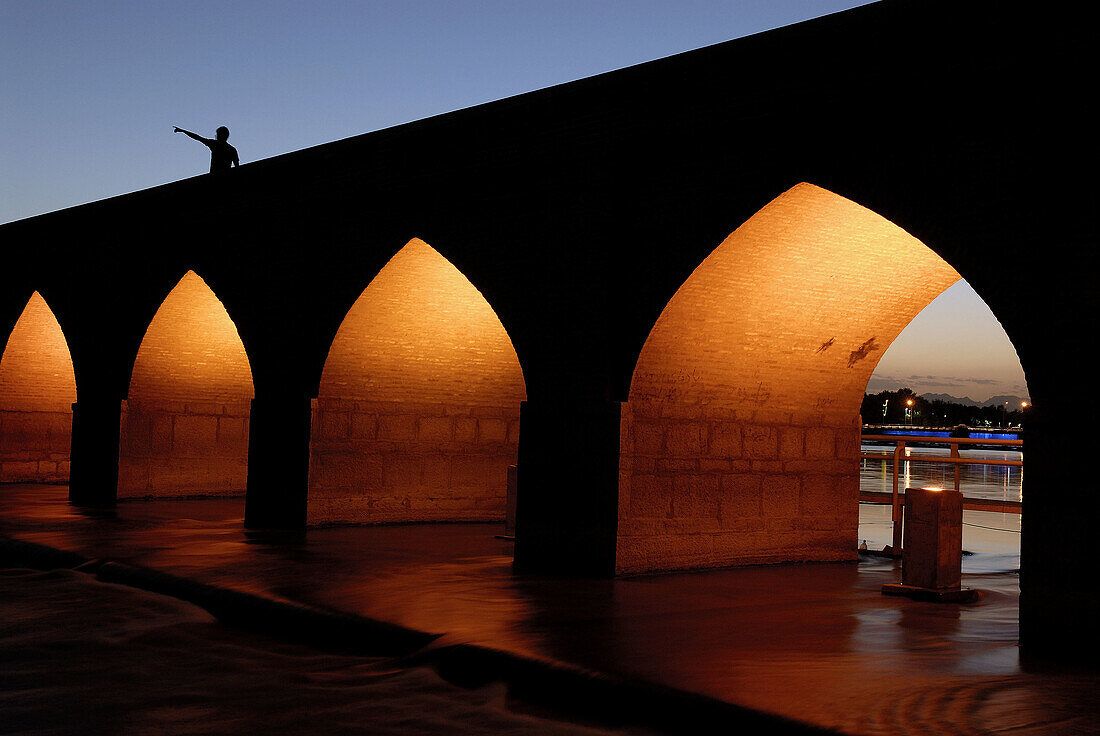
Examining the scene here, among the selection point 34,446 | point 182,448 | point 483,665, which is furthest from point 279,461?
point 34,446

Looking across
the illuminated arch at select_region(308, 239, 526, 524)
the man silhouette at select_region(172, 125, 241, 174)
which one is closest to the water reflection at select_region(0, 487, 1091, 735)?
the illuminated arch at select_region(308, 239, 526, 524)

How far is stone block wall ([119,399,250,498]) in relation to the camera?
12.7 m

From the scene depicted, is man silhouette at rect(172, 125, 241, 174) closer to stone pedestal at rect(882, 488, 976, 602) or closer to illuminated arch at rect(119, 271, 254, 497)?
illuminated arch at rect(119, 271, 254, 497)

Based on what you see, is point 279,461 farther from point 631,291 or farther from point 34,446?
point 34,446

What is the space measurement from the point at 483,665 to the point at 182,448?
9.14m

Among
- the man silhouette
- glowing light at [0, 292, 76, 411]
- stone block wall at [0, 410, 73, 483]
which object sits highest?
the man silhouette

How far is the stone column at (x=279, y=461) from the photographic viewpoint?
10.4 metres

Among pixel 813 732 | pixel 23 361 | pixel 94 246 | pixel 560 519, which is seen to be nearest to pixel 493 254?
pixel 560 519

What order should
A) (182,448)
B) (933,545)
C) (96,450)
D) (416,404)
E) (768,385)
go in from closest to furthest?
(933,545) < (768,385) < (416,404) < (96,450) < (182,448)

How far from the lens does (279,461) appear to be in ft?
34.4

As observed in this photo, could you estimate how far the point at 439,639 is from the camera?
5477 millimetres

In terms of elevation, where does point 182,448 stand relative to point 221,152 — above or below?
below

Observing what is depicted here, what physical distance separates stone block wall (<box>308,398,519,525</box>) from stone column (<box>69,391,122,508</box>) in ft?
10.6

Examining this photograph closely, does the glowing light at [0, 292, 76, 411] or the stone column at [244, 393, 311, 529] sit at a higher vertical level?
the glowing light at [0, 292, 76, 411]
